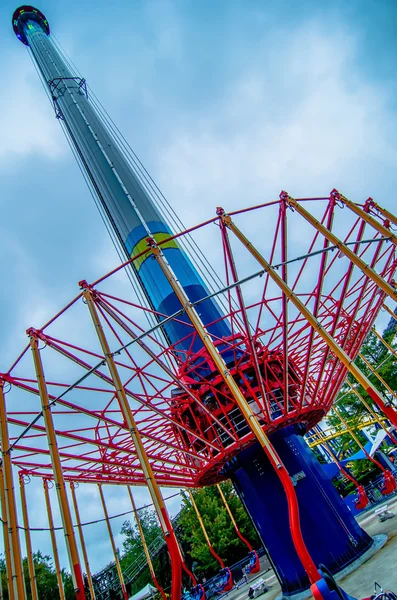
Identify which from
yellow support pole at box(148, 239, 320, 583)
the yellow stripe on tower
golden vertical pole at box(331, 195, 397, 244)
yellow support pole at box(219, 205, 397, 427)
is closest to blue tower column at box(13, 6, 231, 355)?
the yellow stripe on tower

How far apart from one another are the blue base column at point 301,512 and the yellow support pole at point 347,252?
7929 mm

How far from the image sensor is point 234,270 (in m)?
10.5

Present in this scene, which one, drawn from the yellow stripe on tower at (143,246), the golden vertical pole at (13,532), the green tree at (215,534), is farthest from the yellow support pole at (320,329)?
the green tree at (215,534)

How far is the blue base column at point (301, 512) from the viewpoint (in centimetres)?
1198

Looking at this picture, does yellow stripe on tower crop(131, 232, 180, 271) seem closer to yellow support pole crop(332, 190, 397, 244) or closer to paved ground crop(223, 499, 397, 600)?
yellow support pole crop(332, 190, 397, 244)

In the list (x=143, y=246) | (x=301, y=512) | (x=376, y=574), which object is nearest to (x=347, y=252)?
(x=376, y=574)

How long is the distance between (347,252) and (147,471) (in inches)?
269

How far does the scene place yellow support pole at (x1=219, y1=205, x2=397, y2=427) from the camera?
22.8ft

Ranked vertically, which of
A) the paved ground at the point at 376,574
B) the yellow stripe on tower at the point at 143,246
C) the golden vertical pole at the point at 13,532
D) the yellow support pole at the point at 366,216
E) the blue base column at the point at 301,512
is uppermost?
the yellow stripe on tower at the point at 143,246

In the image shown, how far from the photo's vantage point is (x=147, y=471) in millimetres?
6129

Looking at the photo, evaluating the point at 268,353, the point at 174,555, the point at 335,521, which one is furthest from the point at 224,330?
the point at 174,555

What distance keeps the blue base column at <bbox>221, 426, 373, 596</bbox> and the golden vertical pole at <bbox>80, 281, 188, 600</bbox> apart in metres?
7.90

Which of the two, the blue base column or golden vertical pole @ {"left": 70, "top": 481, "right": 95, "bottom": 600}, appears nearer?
the blue base column

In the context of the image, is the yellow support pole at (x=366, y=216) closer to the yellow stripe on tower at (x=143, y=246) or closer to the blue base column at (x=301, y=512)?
the blue base column at (x=301, y=512)
